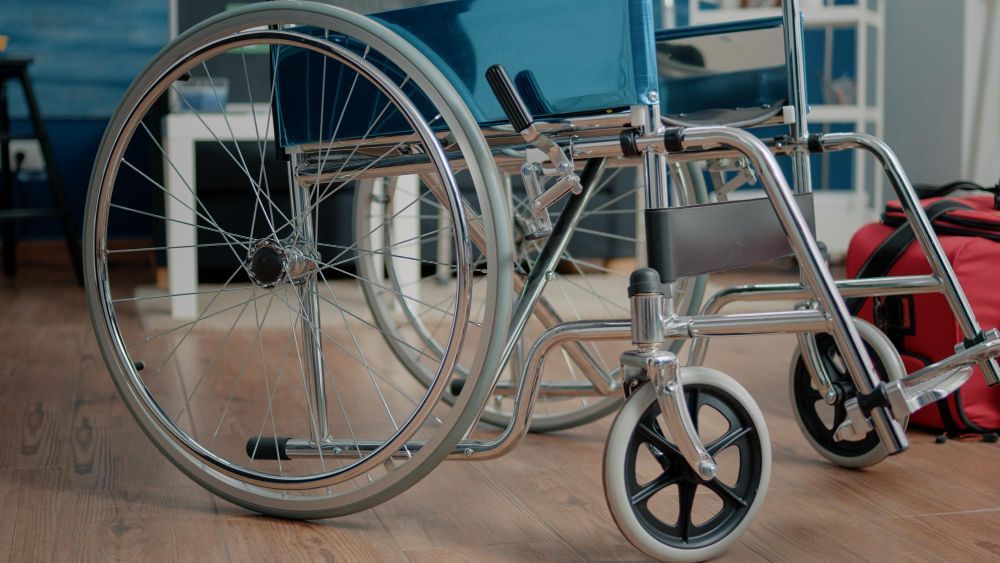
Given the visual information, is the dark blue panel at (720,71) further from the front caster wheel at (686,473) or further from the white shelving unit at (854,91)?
the white shelving unit at (854,91)

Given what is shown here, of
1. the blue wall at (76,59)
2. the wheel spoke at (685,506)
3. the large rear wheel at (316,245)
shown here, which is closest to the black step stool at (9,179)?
the blue wall at (76,59)

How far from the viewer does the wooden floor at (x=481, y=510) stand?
1110 mm

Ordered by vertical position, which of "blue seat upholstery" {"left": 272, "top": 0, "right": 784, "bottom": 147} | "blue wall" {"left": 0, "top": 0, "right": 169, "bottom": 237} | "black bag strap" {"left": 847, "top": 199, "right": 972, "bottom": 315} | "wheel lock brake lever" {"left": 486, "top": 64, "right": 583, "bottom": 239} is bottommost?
A: "black bag strap" {"left": 847, "top": 199, "right": 972, "bottom": 315}

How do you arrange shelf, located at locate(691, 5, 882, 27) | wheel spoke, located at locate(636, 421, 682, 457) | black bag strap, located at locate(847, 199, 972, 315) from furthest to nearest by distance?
shelf, located at locate(691, 5, 882, 27)
black bag strap, located at locate(847, 199, 972, 315)
wheel spoke, located at locate(636, 421, 682, 457)

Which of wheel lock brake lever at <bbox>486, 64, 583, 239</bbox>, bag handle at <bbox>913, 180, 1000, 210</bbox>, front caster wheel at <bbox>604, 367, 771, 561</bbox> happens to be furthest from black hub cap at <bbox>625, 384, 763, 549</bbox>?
bag handle at <bbox>913, 180, 1000, 210</bbox>

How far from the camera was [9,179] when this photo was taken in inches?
145

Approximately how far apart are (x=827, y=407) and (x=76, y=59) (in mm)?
3581

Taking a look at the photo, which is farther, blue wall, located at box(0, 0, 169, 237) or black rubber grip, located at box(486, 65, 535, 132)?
blue wall, located at box(0, 0, 169, 237)

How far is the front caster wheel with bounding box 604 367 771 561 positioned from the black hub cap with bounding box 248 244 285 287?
0.43 metres

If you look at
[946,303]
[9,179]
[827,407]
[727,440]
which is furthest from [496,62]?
[9,179]

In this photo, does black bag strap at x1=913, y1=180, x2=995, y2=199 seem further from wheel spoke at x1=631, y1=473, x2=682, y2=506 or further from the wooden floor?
wheel spoke at x1=631, y1=473, x2=682, y2=506

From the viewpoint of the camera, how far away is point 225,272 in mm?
3469

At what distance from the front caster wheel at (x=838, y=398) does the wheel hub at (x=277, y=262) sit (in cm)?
60

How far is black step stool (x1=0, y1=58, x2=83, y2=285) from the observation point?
3418mm
